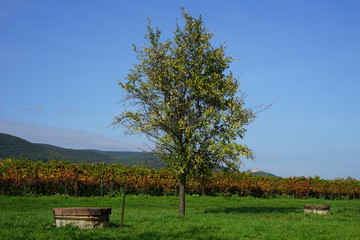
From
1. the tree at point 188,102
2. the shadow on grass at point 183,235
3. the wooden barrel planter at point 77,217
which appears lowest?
the shadow on grass at point 183,235

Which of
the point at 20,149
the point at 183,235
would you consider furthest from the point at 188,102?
the point at 20,149

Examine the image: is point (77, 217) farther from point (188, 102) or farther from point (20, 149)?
point (20, 149)

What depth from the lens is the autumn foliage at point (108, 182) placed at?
33250 mm

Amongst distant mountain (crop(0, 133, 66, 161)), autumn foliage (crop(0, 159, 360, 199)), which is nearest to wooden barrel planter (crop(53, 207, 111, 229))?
autumn foliage (crop(0, 159, 360, 199))

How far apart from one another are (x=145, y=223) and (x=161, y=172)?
75.5 feet

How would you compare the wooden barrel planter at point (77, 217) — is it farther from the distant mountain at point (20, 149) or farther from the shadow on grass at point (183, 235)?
the distant mountain at point (20, 149)

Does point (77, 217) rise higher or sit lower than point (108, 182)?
lower

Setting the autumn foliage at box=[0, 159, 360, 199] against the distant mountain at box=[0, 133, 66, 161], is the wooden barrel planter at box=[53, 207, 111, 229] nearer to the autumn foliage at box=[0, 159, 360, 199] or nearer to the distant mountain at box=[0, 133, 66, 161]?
the autumn foliage at box=[0, 159, 360, 199]

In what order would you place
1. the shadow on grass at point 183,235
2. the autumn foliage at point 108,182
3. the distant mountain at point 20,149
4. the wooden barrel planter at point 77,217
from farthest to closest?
the distant mountain at point 20,149
the autumn foliage at point 108,182
the wooden barrel planter at point 77,217
the shadow on grass at point 183,235

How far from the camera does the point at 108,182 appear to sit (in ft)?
120

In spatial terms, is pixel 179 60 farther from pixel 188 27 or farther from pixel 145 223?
pixel 145 223

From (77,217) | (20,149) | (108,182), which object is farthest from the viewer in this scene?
(20,149)

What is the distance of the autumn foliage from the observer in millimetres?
33250

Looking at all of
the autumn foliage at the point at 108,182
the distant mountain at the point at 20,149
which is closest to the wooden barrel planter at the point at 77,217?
the autumn foliage at the point at 108,182
